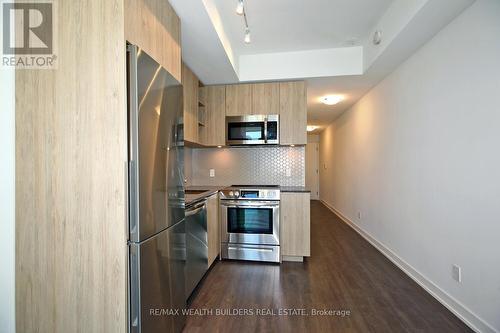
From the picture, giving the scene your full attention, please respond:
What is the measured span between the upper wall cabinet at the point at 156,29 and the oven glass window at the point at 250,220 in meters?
1.86

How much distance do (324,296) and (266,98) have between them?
2.56 m

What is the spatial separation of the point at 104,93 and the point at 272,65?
8.14 ft

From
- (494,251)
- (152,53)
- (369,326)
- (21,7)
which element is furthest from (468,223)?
(21,7)

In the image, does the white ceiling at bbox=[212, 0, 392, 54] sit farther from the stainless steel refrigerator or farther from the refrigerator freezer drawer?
the refrigerator freezer drawer

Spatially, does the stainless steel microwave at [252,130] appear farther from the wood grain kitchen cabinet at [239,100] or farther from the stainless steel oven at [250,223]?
the stainless steel oven at [250,223]

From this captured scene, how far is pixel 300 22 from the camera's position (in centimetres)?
241

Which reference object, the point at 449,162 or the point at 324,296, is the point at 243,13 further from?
the point at 324,296

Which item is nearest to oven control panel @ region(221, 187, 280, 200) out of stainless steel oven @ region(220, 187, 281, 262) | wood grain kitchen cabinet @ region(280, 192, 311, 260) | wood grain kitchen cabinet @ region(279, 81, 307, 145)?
stainless steel oven @ region(220, 187, 281, 262)

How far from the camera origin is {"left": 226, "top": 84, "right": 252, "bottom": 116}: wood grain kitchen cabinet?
326 cm

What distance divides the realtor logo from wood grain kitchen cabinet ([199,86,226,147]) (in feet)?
6.98

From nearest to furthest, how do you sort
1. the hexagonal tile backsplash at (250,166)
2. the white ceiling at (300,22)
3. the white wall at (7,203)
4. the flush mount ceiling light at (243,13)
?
the white wall at (7,203) → the flush mount ceiling light at (243,13) → the white ceiling at (300,22) → the hexagonal tile backsplash at (250,166)

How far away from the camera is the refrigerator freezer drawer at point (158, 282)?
1.16 metres

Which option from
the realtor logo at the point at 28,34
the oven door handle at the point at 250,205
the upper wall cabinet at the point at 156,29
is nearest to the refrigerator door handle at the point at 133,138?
the upper wall cabinet at the point at 156,29

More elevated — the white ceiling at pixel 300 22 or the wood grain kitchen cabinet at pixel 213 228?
the white ceiling at pixel 300 22
